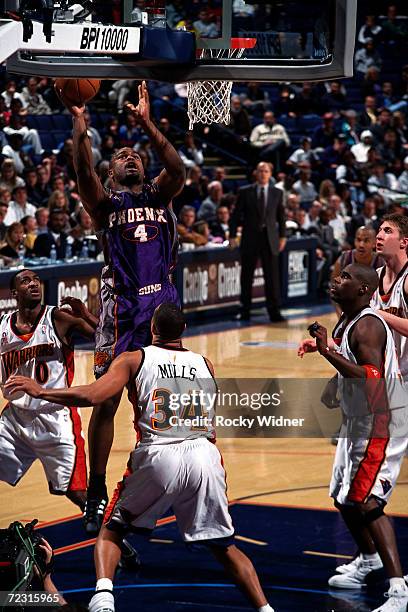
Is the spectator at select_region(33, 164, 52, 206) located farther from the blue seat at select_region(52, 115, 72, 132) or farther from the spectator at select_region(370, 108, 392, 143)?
the spectator at select_region(370, 108, 392, 143)

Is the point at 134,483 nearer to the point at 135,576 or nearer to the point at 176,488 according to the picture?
the point at 176,488

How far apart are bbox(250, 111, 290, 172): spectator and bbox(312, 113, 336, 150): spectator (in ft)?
2.86

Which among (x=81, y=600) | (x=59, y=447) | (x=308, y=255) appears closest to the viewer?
(x=81, y=600)

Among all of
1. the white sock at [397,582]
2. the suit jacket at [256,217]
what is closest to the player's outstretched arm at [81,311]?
the white sock at [397,582]

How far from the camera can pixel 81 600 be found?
20.6 feet

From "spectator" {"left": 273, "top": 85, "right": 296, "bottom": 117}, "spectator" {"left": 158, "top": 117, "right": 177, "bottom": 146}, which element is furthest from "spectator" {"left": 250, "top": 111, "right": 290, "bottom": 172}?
"spectator" {"left": 158, "top": 117, "right": 177, "bottom": 146}

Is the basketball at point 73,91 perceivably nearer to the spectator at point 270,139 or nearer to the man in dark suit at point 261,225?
the man in dark suit at point 261,225

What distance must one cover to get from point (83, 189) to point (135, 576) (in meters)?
2.13

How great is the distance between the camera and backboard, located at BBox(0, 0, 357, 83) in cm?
659

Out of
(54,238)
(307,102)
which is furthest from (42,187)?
(307,102)

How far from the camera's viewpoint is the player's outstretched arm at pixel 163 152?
256 inches

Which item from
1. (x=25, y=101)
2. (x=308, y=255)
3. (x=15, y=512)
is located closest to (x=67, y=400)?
(x=15, y=512)

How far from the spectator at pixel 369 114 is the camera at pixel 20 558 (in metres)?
18.9

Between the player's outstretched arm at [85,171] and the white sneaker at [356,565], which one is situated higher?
the player's outstretched arm at [85,171]
